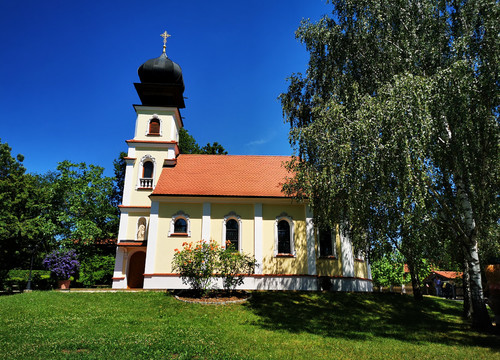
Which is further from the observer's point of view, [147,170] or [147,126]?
[147,126]

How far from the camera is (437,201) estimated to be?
12008 millimetres

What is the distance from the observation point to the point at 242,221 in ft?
66.4

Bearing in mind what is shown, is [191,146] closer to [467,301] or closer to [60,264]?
[60,264]

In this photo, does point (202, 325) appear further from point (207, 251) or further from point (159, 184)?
point (159, 184)

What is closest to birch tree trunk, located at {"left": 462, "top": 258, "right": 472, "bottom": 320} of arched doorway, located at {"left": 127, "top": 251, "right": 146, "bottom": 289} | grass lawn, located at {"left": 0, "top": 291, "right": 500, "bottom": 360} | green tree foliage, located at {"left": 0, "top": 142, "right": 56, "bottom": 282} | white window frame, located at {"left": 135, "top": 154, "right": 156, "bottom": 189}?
grass lawn, located at {"left": 0, "top": 291, "right": 500, "bottom": 360}

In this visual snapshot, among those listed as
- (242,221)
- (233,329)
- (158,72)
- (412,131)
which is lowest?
(233,329)

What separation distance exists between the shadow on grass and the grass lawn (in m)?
0.04

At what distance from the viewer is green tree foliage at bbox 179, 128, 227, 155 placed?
34656mm

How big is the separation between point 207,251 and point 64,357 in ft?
30.1

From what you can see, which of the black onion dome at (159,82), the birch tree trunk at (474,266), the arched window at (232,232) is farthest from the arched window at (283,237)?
the black onion dome at (159,82)

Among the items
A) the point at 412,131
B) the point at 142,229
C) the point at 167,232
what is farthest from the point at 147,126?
the point at 412,131

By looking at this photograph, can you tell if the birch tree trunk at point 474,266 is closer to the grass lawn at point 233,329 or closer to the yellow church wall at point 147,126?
the grass lawn at point 233,329

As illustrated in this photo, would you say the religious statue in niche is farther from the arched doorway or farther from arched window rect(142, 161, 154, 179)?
arched window rect(142, 161, 154, 179)

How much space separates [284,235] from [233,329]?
1039 centimetres
